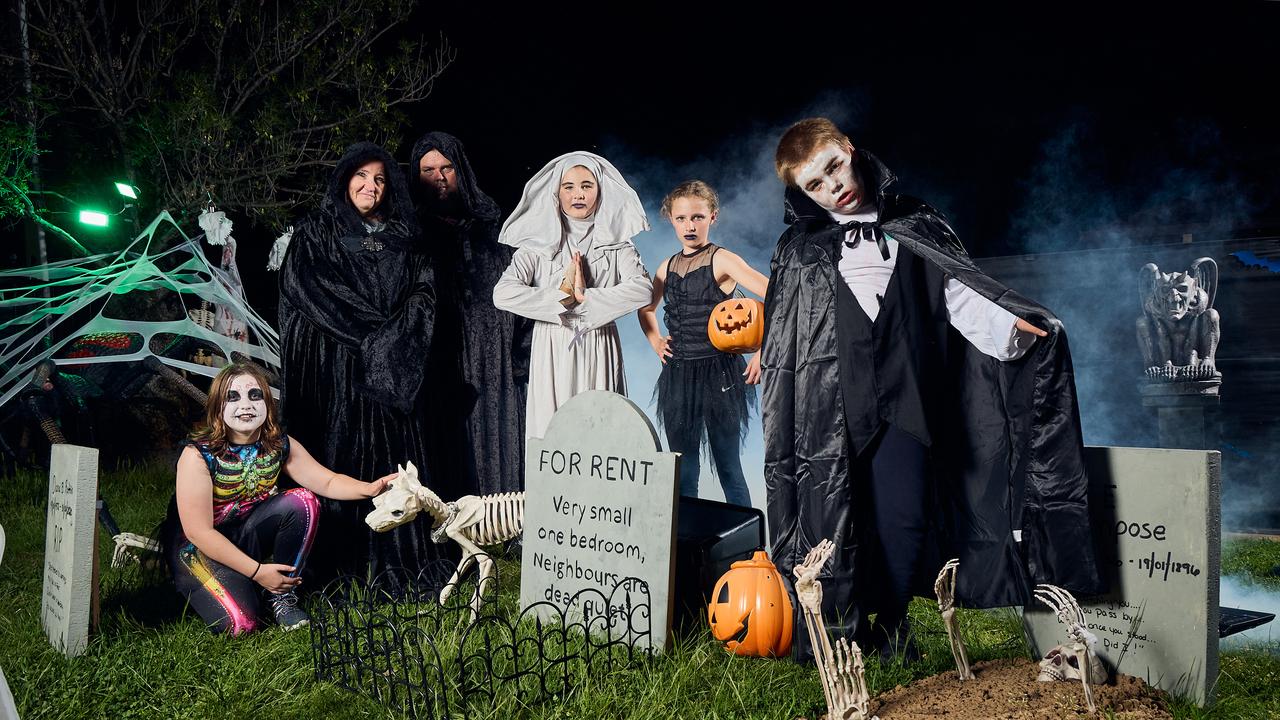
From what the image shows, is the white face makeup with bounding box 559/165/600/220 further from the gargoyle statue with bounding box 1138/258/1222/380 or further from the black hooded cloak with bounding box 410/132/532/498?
the gargoyle statue with bounding box 1138/258/1222/380

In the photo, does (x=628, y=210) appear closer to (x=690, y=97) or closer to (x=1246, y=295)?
(x=690, y=97)

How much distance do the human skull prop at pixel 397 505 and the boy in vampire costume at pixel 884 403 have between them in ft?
6.13

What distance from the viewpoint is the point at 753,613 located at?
13.4ft

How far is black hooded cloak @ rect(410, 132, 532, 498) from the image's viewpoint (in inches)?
230

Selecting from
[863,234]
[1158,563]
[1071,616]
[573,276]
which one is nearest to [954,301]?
[863,234]

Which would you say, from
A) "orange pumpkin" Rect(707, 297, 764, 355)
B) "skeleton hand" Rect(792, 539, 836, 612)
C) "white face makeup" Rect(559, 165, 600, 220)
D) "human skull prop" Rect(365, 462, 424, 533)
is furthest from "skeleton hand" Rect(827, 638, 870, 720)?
"white face makeup" Rect(559, 165, 600, 220)

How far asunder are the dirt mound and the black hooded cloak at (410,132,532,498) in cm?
303

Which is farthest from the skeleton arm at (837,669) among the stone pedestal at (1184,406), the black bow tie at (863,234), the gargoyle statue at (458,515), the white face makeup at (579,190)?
the stone pedestal at (1184,406)

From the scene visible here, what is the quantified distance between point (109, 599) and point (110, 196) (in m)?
5.24

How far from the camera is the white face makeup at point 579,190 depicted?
18.6ft

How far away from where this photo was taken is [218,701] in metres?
3.81

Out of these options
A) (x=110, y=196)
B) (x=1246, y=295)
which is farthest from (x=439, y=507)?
(x=110, y=196)

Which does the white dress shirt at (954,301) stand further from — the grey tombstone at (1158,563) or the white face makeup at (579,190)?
the white face makeup at (579,190)

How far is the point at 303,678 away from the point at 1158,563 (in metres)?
3.25
